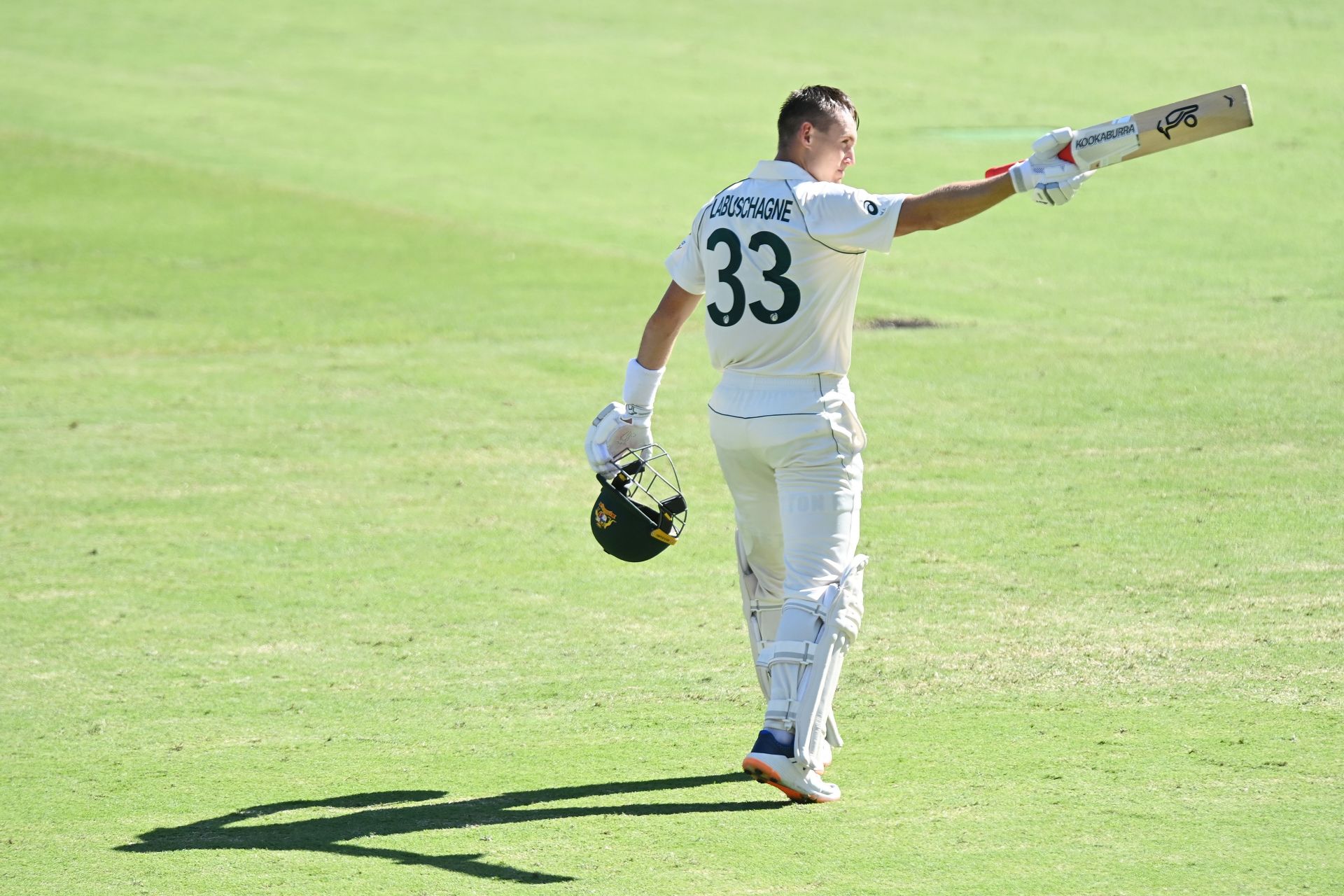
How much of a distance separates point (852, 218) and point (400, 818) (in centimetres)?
259

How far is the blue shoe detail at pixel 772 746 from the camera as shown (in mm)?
5199

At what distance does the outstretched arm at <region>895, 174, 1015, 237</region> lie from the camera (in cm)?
491

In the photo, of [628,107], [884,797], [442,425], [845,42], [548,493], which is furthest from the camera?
[845,42]

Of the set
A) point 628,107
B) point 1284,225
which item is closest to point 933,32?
point 628,107

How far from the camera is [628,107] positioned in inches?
951

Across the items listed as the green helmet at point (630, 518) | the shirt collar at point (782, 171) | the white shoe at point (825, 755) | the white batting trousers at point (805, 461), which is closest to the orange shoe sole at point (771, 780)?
the white shoe at point (825, 755)

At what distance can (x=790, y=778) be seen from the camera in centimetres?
520

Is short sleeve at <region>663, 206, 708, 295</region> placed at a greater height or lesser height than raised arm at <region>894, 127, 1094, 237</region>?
lesser

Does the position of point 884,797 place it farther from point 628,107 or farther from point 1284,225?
point 628,107

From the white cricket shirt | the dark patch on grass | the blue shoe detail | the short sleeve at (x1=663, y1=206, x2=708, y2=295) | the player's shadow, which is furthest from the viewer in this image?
the dark patch on grass

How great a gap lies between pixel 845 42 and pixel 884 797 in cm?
2466

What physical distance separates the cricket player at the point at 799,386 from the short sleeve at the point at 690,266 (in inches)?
0.7

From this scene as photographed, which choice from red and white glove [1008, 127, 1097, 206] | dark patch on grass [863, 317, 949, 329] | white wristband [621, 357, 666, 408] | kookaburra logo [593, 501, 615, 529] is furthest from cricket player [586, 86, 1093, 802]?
dark patch on grass [863, 317, 949, 329]

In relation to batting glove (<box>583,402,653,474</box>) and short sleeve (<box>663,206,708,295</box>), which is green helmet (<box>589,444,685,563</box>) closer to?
batting glove (<box>583,402,653,474</box>)
